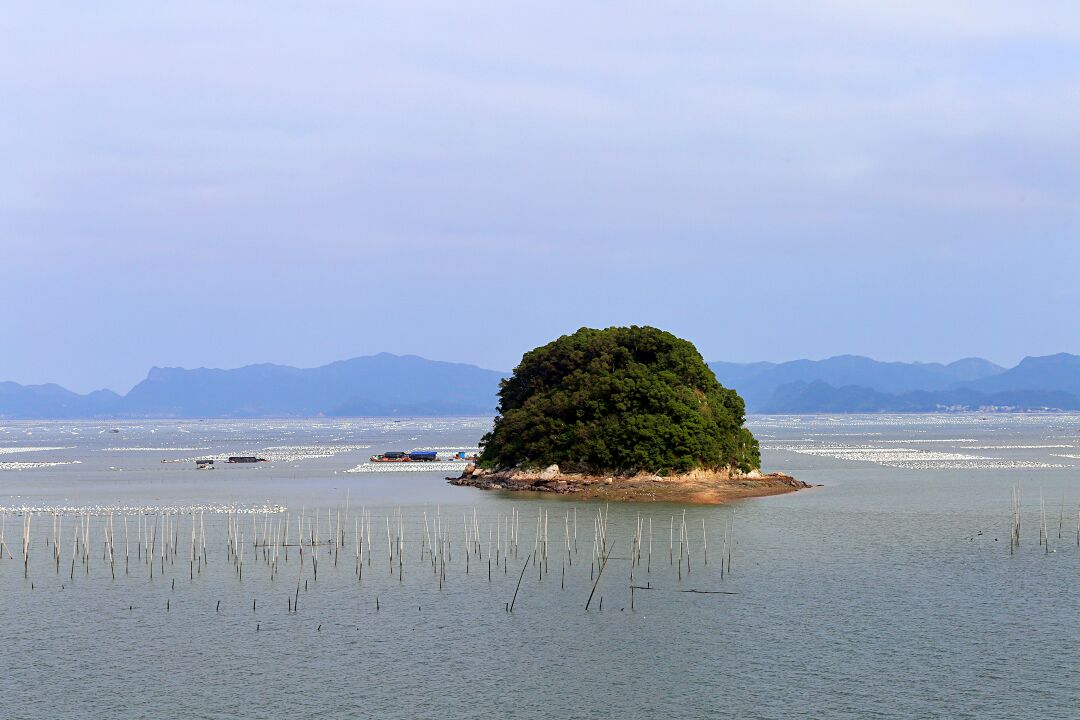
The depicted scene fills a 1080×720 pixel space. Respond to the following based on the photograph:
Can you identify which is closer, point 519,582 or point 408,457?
point 519,582

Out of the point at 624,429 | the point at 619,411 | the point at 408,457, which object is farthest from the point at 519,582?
the point at 408,457

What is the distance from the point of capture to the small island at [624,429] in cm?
7100

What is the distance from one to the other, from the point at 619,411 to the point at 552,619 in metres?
40.0

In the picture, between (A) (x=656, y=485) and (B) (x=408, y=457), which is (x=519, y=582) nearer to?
(A) (x=656, y=485)

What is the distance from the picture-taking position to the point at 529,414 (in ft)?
254

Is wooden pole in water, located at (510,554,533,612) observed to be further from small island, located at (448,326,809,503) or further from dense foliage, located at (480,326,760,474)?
dense foliage, located at (480,326,760,474)

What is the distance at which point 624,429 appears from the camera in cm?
7181

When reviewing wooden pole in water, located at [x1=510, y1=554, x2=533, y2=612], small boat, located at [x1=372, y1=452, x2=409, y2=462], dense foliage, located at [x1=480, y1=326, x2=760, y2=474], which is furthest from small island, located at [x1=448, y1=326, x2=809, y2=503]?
small boat, located at [x1=372, y1=452, x2=409, y2=462]

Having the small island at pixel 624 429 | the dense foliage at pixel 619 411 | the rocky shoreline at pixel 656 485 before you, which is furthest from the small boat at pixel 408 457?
the rocky shoreline at pixel 656 485

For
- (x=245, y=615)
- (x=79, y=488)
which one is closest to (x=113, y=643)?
(x=245, y=615)

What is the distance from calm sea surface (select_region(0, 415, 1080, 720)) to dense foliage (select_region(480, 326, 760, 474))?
32.0 ft

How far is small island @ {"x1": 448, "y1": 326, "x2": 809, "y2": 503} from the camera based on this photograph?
2795 inches

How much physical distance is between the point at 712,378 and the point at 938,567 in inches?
1593

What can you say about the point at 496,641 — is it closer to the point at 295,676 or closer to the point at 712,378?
the point at 295,676
